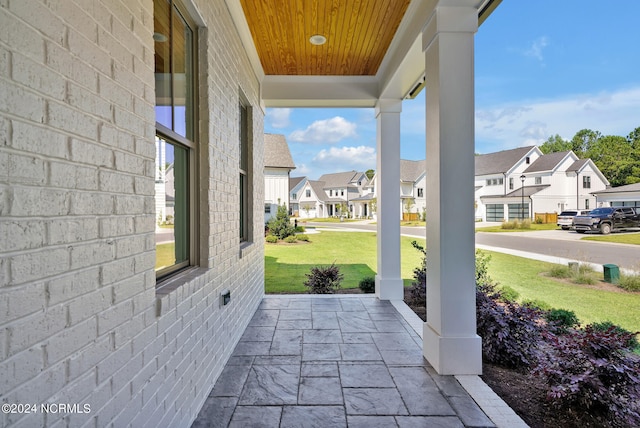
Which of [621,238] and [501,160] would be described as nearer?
[621,238]

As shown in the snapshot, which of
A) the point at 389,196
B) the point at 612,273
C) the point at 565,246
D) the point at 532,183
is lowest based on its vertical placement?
the point at 612,273

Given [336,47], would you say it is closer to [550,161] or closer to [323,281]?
[323,281]

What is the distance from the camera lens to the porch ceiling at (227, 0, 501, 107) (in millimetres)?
3227

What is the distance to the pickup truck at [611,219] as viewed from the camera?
408 cm

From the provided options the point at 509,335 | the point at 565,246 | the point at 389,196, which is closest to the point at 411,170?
the point at 565,246

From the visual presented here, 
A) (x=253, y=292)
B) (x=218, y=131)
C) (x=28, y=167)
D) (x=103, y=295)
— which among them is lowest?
(x=253, y=292)

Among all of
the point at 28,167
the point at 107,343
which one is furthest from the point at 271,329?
the point at 28,167

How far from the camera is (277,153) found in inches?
782

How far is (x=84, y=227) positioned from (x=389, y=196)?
14.4 ft

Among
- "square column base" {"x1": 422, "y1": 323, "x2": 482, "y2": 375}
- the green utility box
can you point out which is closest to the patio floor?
"square column base" {"x1": 422, "y1": 323, "x2": 482, "y2": 375}

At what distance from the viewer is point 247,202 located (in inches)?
181

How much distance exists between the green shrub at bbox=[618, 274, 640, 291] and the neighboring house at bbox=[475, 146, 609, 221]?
1175mm

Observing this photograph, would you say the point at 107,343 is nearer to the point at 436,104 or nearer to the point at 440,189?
the point at 440,189

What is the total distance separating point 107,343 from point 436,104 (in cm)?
282
